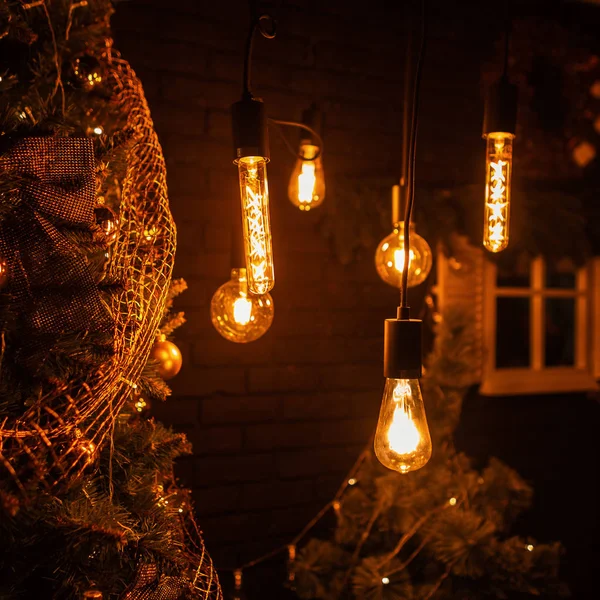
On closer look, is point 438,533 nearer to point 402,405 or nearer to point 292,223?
point 402,405

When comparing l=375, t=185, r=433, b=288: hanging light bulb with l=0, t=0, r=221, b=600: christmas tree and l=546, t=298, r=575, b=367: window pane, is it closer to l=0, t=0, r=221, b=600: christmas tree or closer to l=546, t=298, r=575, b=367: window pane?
l=0, t=0, r=221, b=600: christmas tree

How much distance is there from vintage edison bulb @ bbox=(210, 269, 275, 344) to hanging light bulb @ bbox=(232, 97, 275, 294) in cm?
35

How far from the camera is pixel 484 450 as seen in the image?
9.68 feet

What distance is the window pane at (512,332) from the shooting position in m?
3.20

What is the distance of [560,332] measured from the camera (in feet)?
11.0

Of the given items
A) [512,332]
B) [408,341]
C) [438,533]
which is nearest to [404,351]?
[408,341]

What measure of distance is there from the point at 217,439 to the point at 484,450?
55.4 inches

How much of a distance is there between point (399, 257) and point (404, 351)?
70cm

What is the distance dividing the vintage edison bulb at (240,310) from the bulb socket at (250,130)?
46 cm

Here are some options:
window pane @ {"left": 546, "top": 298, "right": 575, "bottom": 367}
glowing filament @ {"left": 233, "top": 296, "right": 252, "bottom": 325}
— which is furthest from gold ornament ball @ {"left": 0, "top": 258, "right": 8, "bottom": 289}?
window pane @ {"left": 546, "top": 298, "right": 575, "bottom": 367}

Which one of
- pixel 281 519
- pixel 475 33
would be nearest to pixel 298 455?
pixel 281 519

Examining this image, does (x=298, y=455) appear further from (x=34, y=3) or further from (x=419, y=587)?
(x=34, y=3)

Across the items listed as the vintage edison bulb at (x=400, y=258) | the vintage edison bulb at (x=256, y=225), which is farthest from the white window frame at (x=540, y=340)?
the vintage edison bulb at (x=256, y=225)

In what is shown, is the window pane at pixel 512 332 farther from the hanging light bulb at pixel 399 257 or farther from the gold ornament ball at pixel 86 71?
the gold ornament ball at pixel 86 71
